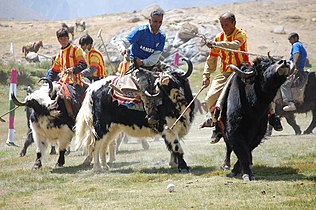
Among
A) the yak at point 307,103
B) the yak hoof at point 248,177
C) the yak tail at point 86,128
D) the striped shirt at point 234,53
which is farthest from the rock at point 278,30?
the yak hoof at point 248,177

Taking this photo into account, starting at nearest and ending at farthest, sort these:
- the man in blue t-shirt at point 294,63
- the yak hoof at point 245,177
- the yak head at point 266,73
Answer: the yak head at point 266,73, the yak hoof at point 245,177, the man in blue t-shirt at point 294,63

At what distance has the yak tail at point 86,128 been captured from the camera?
9.77 metres

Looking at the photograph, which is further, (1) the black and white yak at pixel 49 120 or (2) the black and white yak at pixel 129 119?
(1) the black and white yak at pixel 49 120

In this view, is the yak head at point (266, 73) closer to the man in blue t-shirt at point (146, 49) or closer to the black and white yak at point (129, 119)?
the black and white yak at point (129, 119)

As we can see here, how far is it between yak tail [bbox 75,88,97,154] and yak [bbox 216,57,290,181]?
2761 millimetres

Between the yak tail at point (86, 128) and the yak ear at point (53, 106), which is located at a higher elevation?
the yak ear at point (53, 106)

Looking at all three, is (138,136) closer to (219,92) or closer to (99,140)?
(99,140)

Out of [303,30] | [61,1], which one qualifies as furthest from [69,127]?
[61,1]

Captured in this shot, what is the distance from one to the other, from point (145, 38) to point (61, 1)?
6615 inches

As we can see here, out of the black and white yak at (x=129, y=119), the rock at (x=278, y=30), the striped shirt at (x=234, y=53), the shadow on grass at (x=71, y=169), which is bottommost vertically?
the shadow on grass at (x=71, y=169)

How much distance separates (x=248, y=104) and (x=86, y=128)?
10.8ft

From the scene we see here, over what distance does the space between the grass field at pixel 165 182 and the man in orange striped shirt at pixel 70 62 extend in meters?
1.50

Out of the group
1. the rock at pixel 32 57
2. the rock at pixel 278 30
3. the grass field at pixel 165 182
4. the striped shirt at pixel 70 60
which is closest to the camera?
the grass field at pixel 165 182

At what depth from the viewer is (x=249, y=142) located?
7.68 m
